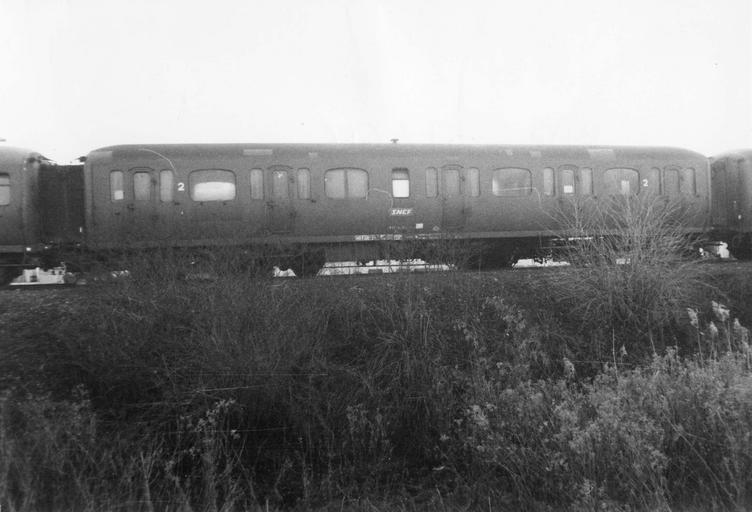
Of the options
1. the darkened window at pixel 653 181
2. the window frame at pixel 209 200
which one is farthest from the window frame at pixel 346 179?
the darkened window at pixel 653 181

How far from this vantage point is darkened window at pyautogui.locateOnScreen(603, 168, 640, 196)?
1475 cm

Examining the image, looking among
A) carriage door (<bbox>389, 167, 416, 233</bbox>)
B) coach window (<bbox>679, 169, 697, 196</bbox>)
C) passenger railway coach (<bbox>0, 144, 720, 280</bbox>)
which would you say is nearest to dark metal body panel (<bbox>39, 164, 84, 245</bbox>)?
passenger railway coach (<bbox>0, 144, 720, 280</bbox>)

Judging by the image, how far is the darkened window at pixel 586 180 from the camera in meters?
14.6

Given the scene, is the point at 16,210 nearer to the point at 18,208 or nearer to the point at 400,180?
the point at 18,208

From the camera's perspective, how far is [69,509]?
5.57 meters

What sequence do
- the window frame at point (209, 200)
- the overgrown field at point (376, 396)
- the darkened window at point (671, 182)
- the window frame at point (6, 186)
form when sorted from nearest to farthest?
the overgrown field at point (376, 396), the window frame at point (6, 186), the window frame at point (209, 200), the darkened window at point (671, 182)

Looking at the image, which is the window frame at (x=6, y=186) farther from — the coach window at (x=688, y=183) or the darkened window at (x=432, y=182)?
the coach window at (x=688, y=183)

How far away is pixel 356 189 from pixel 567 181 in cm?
585

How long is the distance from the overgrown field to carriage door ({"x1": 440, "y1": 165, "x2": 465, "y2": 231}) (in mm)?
2961

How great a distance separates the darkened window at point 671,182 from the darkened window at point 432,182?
668 centimetres

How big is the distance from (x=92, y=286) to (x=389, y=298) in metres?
5.22

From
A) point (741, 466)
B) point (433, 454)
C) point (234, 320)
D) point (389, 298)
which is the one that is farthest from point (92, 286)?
point (741, 466)

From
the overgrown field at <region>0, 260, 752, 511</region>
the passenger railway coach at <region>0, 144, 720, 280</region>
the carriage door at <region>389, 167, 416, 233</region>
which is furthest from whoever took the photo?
the carriage door at <region>389, 167, 416, 233</region>

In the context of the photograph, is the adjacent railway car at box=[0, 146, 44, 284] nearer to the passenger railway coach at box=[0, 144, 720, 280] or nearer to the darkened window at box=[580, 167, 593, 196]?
the passenger railway coach at box=[0, 144, 720, 280]
